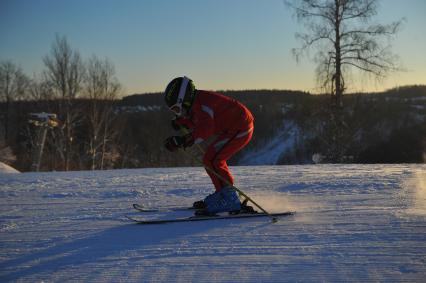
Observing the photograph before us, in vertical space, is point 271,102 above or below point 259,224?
above

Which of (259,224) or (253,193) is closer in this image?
(259,224)

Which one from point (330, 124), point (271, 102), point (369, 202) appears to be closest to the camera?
point (369, 202)

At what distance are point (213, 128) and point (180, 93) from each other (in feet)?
1.82

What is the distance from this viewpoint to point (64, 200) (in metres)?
5.75

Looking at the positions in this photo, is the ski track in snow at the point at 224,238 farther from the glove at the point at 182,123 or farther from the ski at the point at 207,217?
the glove at the point at 182,123

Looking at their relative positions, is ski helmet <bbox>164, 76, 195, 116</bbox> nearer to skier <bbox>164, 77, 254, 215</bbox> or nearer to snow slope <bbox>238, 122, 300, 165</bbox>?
skier <bbox>164, 77, 254, 215</bbox>

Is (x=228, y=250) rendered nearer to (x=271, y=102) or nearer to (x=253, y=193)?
(x=253, y=193)

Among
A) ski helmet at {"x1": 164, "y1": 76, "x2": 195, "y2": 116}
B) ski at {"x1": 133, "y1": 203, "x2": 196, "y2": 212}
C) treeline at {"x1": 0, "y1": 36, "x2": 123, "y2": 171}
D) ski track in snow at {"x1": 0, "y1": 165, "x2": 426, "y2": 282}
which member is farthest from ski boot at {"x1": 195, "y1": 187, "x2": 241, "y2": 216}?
treeline at {"x1": 0, "y1": 36, "x2": 123, "y2": 171}

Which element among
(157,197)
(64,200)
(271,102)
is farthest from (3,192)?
(271,102)

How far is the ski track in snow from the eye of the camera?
3025 millimetres

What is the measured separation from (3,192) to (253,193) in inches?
149

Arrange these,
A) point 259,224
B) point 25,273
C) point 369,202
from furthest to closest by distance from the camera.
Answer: point 369,202 < point 259,224 < point 25,273

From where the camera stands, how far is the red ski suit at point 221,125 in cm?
476

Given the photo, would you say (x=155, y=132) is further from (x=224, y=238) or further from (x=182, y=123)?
(x=224, y=238)
